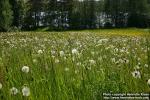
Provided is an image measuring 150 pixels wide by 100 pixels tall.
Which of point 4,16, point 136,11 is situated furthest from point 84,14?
point 4,16

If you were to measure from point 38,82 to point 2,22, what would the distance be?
3716cm

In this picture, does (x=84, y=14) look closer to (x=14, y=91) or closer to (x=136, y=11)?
(x=136, y=11)

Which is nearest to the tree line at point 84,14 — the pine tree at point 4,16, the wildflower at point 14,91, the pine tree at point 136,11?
the pine tree at point 136,11

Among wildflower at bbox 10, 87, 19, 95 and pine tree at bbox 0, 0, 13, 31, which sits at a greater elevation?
wildflower at bbox 10, 87, 19, 95

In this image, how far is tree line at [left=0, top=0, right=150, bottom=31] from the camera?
84.1 metres

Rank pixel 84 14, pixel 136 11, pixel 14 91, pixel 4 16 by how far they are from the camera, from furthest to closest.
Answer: pixel 84 14 < pixel 136 11 < pixel 4 16 < pixel 14 91

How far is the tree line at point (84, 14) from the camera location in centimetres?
8406

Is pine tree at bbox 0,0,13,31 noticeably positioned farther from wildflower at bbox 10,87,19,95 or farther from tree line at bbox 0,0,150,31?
wildflower at bbox 10,87,19,95

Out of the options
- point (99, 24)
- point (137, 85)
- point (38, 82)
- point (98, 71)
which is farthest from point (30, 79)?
point (99, 24)

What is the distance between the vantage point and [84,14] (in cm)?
9644

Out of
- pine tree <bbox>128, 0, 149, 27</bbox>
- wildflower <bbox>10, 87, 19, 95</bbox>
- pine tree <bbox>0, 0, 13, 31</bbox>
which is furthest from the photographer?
pine tree <bbox>128, 0, 149, 27</bbox>

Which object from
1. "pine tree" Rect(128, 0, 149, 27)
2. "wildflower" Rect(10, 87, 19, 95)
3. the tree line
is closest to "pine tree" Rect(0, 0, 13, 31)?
the tree line

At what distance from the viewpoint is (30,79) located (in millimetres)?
6180

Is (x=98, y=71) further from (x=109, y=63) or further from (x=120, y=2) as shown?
(x=120, y=2)
